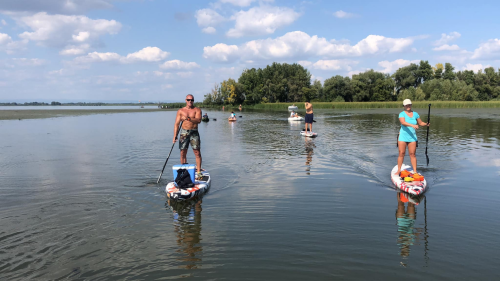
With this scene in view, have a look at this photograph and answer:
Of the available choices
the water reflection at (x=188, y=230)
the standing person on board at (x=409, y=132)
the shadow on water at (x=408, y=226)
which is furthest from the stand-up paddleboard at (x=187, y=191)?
the standing person on board at (x=409, y=132)

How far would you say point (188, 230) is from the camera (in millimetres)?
7070

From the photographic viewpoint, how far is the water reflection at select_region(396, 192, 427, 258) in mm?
6235

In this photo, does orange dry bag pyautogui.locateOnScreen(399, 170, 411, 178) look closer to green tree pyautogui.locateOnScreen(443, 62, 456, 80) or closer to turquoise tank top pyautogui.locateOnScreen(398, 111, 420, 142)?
turquoise tank top pyautogui.locateOnScreen(398, 111, 420, 142)

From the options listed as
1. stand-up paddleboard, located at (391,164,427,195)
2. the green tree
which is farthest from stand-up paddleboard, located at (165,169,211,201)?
the green tree

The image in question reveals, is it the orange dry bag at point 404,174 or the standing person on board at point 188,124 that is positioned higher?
the standing person on board at point 188,124

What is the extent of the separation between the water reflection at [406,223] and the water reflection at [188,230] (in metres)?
3.64

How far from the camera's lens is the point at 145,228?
7195mm

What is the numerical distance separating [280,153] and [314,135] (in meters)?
7.76

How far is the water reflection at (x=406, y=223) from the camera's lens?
624cm

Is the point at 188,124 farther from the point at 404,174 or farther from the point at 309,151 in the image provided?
the point at 309,151

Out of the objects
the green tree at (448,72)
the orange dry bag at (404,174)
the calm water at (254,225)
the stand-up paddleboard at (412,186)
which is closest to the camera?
the calm water at (254,225)

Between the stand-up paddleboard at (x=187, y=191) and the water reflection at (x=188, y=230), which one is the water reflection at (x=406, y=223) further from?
the stand-up paddleboard at (x=187, y=191)

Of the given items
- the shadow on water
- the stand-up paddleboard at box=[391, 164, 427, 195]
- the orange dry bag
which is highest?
the orange dry bag

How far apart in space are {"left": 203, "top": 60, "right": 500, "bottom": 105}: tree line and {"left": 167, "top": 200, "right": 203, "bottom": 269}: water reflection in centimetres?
11161
